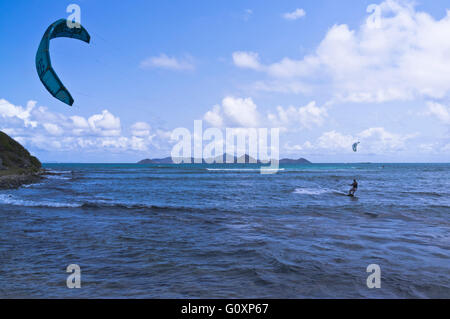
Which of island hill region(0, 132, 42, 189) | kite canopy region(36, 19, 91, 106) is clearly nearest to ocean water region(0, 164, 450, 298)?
kite canopy region(36, 19, 91, 106)

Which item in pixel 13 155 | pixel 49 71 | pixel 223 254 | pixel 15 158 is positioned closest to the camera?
pixel 223 254

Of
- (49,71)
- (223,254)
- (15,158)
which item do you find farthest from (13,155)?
(223,254)

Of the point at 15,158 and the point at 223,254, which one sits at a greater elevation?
the point at 15,158

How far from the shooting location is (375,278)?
22.6 ft

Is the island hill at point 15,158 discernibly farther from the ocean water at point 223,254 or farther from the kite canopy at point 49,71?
the kite canopy at point 49,71

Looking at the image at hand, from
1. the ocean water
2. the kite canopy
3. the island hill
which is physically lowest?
the ocean water

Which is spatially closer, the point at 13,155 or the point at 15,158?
the point at 15,158

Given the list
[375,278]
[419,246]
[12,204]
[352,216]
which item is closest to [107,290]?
[375,278]

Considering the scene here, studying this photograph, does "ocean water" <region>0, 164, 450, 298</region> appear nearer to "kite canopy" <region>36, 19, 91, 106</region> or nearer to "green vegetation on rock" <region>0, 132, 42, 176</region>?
"kite canopy" <region>36, 19, 91, 106</region>

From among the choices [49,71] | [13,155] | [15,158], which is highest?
[49,71]

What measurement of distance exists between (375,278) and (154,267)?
5.31 meters

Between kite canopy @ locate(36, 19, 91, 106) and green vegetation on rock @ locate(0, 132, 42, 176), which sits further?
green vegetation on rock @ locate(0, 132, 42, 176)

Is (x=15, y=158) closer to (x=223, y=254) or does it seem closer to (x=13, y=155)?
(x=13, y=155)

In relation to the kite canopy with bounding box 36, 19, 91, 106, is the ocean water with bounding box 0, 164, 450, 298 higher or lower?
lower
